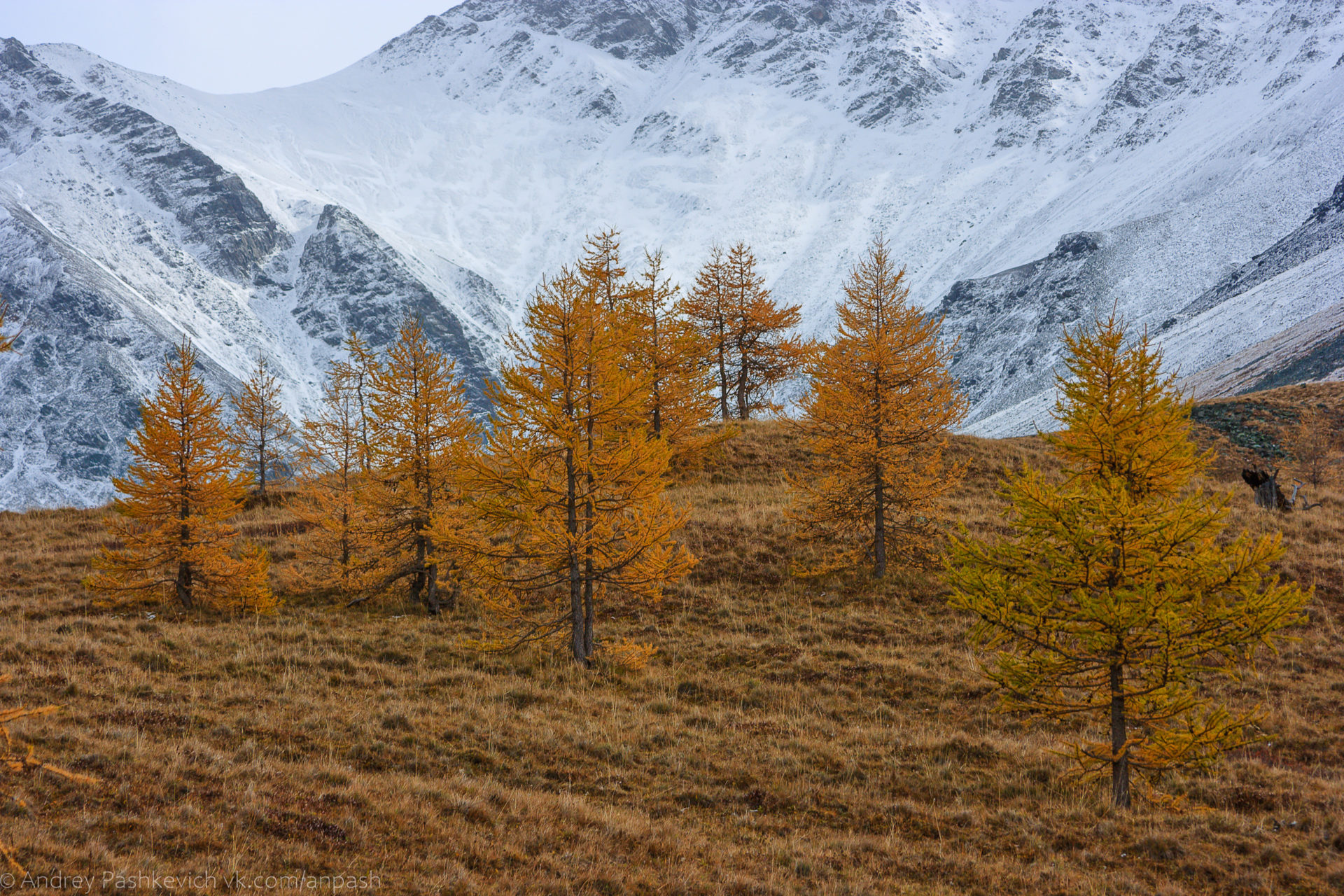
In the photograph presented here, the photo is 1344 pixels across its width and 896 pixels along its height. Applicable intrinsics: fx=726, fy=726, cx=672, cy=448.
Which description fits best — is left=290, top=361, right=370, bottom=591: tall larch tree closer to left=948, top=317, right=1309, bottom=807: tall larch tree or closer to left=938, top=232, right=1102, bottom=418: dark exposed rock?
left=948, top=317, right=1309, bottom=807: tall larch tree

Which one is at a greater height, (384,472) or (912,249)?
(912,249)

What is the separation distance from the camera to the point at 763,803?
369 inches

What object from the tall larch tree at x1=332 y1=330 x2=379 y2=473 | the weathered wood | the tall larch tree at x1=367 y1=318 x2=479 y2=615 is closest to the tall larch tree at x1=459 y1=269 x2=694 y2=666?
the tall larch tree at x1=367 y1=318 x2=479 y2=615

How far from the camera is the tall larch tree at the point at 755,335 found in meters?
31.1

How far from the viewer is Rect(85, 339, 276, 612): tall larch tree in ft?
54.4

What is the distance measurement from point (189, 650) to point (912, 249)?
198 meters

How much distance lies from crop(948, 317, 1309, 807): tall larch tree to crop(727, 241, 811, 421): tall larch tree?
798 inches

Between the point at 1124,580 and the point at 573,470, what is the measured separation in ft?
29.8

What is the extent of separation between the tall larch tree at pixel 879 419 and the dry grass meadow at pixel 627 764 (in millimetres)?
2665

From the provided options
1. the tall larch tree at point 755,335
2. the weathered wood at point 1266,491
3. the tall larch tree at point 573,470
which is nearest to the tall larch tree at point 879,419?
the tall larch tree at point 573,470

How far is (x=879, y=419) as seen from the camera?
1895 cm

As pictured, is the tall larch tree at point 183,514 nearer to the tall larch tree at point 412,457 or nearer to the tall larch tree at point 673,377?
the tall larch tree at point 412,457

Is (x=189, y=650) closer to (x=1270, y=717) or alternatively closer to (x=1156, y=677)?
(x=1156, y=677)

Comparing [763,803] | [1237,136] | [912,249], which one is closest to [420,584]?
[763,803]
